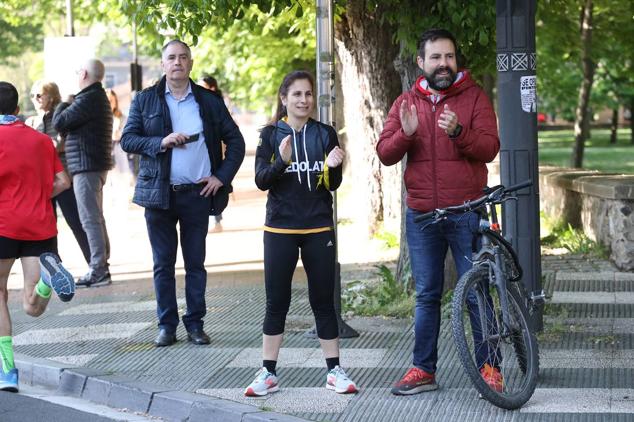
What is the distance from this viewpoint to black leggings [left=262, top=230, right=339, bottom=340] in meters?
7.29

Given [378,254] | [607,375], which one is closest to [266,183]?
[607,375]

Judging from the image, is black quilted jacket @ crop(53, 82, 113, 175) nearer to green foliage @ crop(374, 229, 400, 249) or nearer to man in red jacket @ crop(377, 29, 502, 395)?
green foliage @ crop(374, 229, 400, 249)

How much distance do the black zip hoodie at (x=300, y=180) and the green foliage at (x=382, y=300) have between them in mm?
2792

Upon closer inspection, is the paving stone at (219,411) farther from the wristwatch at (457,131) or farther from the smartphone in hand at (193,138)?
the smartphone in hand at (193,138)

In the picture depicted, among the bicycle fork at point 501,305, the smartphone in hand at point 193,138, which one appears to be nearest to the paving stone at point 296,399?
the bicycle fork at point 501,305

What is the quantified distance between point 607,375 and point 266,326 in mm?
1958

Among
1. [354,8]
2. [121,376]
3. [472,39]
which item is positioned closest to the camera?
[121,376]

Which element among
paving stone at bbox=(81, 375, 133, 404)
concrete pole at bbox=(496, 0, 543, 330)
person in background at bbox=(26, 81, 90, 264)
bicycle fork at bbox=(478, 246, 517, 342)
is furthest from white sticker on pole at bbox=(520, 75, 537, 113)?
person in background at bbox=(26, 81, 90, 264)

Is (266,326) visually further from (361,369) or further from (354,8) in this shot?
(354,8)

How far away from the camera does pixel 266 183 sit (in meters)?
7.22

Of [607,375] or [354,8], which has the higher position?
[354,8]

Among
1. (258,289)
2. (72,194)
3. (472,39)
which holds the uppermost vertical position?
(472,39)

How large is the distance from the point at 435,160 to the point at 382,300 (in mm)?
3377

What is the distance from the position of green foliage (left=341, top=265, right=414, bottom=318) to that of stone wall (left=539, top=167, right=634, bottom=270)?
8.63 feet
